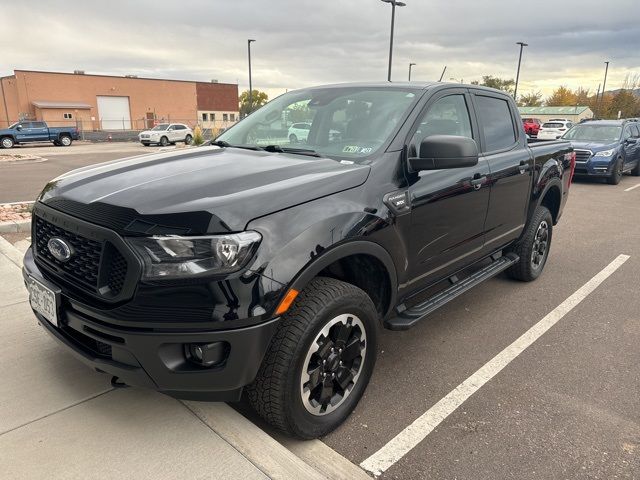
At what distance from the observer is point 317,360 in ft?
8.21

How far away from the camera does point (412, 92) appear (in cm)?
330

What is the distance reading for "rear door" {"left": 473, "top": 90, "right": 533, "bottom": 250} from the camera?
12.9 ft

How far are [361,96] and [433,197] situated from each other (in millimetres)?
908

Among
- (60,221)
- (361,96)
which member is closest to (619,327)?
(361,96)

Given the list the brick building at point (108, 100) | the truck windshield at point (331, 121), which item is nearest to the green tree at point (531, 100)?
the brick building at point (108, 100)

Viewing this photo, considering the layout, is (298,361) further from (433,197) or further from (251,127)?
(251,127)

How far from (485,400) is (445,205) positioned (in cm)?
126

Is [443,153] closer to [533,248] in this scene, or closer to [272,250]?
[272,250]

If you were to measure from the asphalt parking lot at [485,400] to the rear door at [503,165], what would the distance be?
79 centimetres

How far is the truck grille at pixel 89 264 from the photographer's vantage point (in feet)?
7.04

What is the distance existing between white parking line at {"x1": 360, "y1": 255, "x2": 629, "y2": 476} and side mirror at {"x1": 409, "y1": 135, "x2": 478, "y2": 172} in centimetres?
144

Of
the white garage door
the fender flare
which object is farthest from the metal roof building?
the fender flare

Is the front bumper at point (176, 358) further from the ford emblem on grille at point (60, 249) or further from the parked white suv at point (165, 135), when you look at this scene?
the parked white suv at point (165, 135)

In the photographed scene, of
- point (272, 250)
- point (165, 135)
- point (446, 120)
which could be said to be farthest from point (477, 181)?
point (165, 135)
